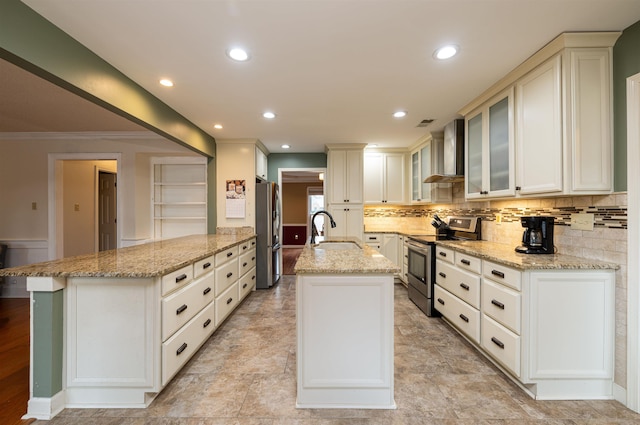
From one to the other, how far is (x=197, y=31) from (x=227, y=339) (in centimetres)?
250

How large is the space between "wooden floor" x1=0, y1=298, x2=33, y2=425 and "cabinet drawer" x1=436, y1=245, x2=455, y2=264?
10.7ft

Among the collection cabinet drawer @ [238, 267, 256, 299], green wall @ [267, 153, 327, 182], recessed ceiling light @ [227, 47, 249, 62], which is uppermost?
recessed ceiling light @ [227, 47, 249, 62]

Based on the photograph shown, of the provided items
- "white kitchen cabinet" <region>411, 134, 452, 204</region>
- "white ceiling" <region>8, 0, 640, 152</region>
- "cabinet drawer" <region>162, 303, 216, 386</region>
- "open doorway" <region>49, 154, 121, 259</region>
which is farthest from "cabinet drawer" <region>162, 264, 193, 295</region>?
"white kitchen cabinet" <region>411, 134, 452, 204</region>

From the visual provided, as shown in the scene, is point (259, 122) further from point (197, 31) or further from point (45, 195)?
point (45, 195)

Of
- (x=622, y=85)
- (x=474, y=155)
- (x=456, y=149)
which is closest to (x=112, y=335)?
(x=474, y=155)

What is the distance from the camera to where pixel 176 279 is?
6.29ft

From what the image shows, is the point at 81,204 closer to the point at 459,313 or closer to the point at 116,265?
the point at 116,265

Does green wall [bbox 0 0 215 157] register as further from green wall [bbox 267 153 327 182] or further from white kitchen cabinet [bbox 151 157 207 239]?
green wall [bbox 267 153 327 182]

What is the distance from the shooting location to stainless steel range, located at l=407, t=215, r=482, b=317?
3.14 metres

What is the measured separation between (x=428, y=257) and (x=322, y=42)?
2424mm

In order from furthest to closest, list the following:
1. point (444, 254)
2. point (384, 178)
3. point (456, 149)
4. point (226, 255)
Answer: point (384, 178) < point (456, 149) < point (226, 255) < point (444, 254)

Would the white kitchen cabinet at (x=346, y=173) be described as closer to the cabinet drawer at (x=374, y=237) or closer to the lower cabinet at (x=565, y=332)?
the cabinet drawer at (x=374, y=237)

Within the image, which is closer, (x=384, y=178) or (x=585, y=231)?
(x=585, y=231)

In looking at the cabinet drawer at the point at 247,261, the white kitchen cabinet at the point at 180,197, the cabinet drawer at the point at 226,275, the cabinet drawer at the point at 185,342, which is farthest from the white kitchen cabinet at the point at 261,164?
the cabinet drawer at the point at 185,342
